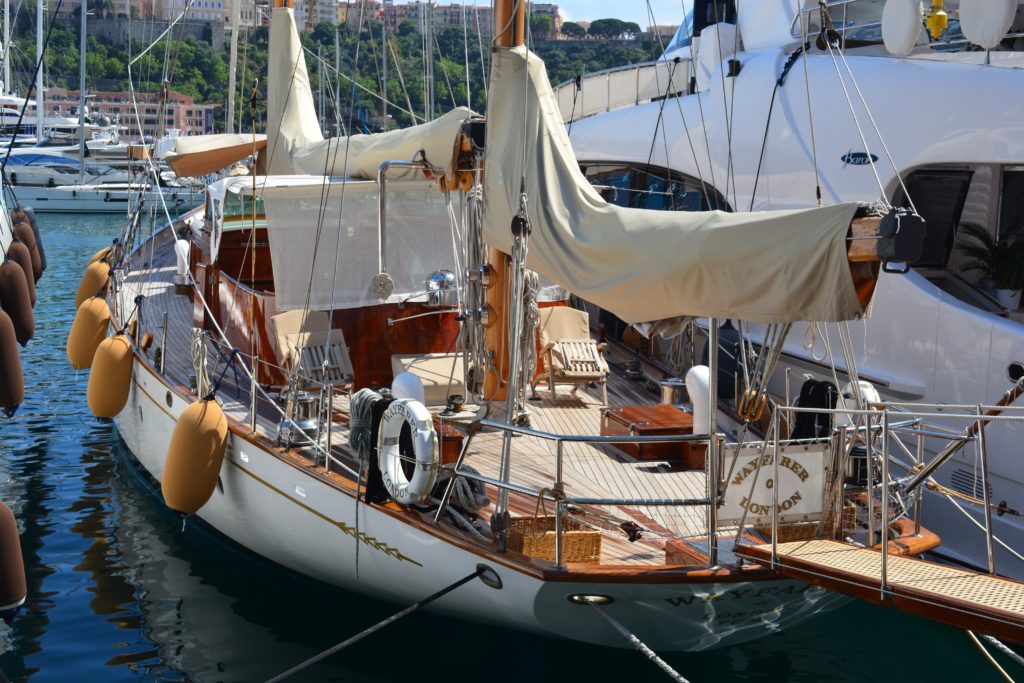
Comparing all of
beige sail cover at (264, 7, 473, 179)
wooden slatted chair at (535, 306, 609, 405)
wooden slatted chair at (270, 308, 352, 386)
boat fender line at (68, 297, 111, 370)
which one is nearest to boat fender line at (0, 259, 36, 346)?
boat fender line at (68, 297, 111, 370)

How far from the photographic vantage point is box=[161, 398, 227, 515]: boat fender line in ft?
28.1

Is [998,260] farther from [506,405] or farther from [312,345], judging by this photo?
[312,345]

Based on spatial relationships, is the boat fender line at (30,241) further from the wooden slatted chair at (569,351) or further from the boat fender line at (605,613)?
the boat fender line at (605,613)

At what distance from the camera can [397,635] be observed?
7.84m

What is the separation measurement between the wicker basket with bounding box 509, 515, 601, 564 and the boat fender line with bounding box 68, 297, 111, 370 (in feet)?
25.4

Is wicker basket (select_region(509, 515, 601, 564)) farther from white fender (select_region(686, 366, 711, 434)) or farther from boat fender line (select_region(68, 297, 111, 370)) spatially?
boat fender line (select_region(68, 297, 111, 370))

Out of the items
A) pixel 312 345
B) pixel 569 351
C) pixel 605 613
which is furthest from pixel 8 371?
pixel 605 613

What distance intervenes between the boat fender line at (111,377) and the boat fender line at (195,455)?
8.20ft

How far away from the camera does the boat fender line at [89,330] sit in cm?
1275

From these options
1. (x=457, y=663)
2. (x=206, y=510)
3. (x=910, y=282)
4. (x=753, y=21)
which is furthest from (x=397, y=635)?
(x=753, y=21)

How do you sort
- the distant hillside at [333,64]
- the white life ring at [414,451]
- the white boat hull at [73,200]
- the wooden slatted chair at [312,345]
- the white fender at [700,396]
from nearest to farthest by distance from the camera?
the white life ring at [414,451]
the white fender at [700,396]
the wooden slatted chair at [312,345]
the distant hillside at [333,64]
the white boat hull at [73,200]

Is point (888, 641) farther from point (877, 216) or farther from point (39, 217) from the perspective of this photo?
point (39, 217)

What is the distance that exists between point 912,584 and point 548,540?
207 cm

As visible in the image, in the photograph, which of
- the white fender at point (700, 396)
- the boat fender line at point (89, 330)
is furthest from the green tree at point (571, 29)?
the white fender at point (700, 396)
